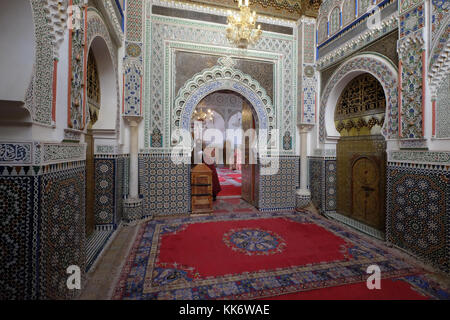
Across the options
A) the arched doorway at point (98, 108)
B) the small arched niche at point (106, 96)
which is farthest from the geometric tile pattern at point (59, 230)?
the small arched niche at point (106, 96)

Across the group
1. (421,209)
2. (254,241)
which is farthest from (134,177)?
(421,209)

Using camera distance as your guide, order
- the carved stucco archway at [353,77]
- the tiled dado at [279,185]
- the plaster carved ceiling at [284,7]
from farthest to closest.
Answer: the tiled dado at [279,185]
the plaster carved ceiling at [284,7]
the carved stucco archway at [353,77]

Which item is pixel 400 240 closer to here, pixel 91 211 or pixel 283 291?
pixel 283 291

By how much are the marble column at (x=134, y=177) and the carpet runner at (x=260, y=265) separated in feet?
1.15

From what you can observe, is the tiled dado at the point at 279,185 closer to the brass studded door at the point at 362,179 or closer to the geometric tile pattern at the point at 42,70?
the brass studded door at the point at 362,179

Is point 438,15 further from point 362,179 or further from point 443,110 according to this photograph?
point 362,179

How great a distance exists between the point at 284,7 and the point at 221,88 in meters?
2.09

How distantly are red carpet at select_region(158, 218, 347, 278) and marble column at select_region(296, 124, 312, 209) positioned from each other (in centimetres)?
90

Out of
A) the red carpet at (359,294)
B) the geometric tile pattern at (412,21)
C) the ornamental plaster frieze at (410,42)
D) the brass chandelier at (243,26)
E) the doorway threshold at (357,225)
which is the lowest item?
the red carpet at (359,294)

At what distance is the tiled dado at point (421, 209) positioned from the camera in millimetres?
2148

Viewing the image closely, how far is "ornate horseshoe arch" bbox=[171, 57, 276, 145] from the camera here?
3783 mm

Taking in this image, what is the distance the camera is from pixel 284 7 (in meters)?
4.16
